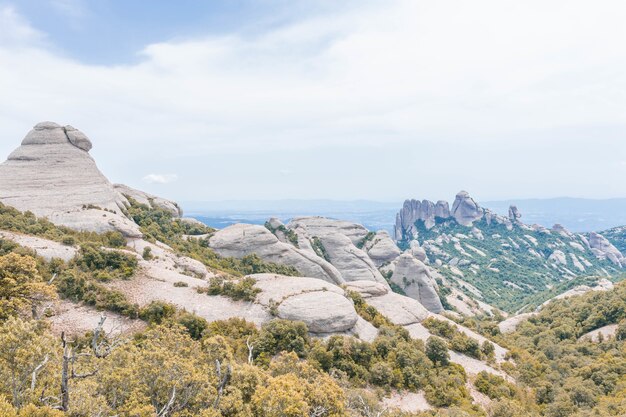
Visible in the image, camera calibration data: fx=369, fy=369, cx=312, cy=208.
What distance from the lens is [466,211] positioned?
179 m

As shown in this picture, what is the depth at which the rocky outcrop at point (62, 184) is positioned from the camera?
40.3 m

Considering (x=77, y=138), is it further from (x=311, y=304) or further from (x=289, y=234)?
(x=311, y=304)

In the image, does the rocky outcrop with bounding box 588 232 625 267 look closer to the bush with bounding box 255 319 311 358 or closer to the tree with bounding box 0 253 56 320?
the bush with bounding box 255 319 311 358

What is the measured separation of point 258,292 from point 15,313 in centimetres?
1709

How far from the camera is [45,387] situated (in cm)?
1334

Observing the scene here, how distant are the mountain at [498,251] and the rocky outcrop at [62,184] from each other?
97757 millimetres

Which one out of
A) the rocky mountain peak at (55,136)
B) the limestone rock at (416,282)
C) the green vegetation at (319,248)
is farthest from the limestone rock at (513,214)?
the rocky mountain peak at (55,136)

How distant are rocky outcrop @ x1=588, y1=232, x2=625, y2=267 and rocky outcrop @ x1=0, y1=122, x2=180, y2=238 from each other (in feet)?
646

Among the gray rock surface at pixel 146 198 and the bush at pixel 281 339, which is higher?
the gray rock surface at pixel 146 198

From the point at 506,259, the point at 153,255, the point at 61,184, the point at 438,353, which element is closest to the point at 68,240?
the point at 153,255

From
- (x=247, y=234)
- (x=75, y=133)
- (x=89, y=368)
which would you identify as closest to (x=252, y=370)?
(x=89, y=368)

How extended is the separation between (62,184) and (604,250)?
20931cm

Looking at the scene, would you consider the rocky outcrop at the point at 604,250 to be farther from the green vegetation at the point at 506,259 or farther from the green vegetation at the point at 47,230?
the green vegetation at the point at 47,230

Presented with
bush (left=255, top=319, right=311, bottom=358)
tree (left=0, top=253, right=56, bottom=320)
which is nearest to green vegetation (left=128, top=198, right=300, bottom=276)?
bush (left=255, top=319, right=311, bottom=358)
